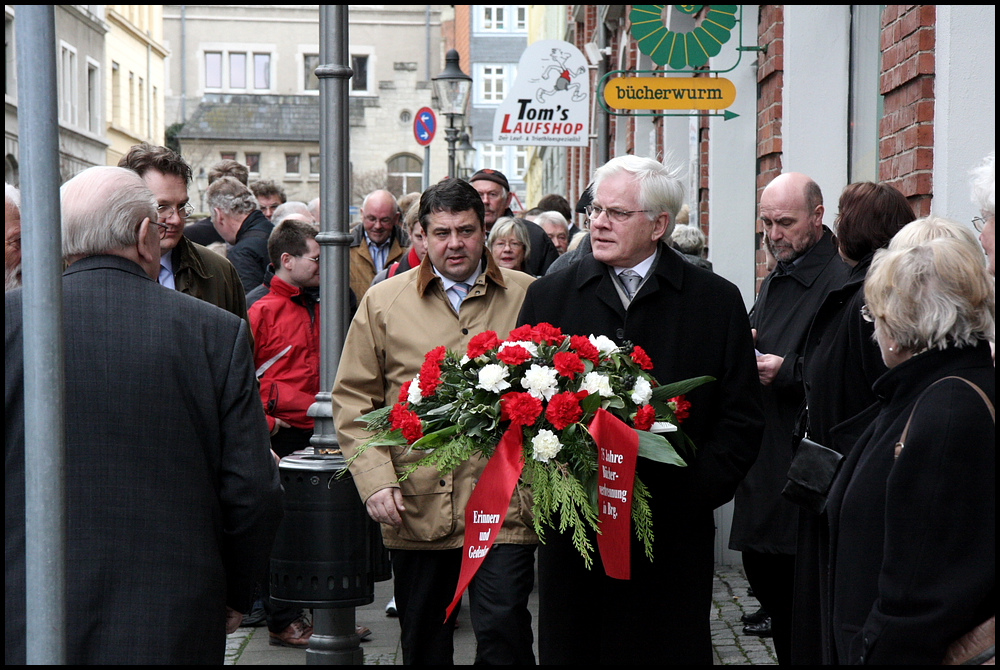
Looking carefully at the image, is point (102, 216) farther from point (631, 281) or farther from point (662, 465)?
point (662, 465)

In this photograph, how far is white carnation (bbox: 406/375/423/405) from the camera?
159 inches

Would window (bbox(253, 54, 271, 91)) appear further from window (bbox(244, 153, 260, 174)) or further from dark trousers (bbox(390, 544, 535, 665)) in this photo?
dark trousers (bbox(390, 544, 535, 665))

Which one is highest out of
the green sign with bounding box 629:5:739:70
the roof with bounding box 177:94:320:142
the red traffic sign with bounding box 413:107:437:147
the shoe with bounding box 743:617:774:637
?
the roof with bounding box 177:94:320:142

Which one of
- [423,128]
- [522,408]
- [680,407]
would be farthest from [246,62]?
[522,408]

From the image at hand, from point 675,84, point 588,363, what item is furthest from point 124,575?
point 675,84

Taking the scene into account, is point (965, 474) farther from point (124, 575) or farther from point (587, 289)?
point (124, 575)

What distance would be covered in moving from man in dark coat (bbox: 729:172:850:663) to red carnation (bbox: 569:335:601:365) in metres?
1.59

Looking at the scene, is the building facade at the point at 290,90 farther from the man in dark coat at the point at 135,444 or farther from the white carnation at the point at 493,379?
the man in dark coat at the point at 135,444

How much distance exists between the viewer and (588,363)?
153 inches

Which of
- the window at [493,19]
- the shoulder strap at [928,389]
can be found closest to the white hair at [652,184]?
the shoulder strap at [928,389]

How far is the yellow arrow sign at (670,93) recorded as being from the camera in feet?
29.6

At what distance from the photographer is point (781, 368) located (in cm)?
525

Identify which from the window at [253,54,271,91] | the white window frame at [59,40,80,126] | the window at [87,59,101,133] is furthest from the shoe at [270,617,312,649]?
the window at [253,54,271,91]

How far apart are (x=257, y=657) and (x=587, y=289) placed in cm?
307
